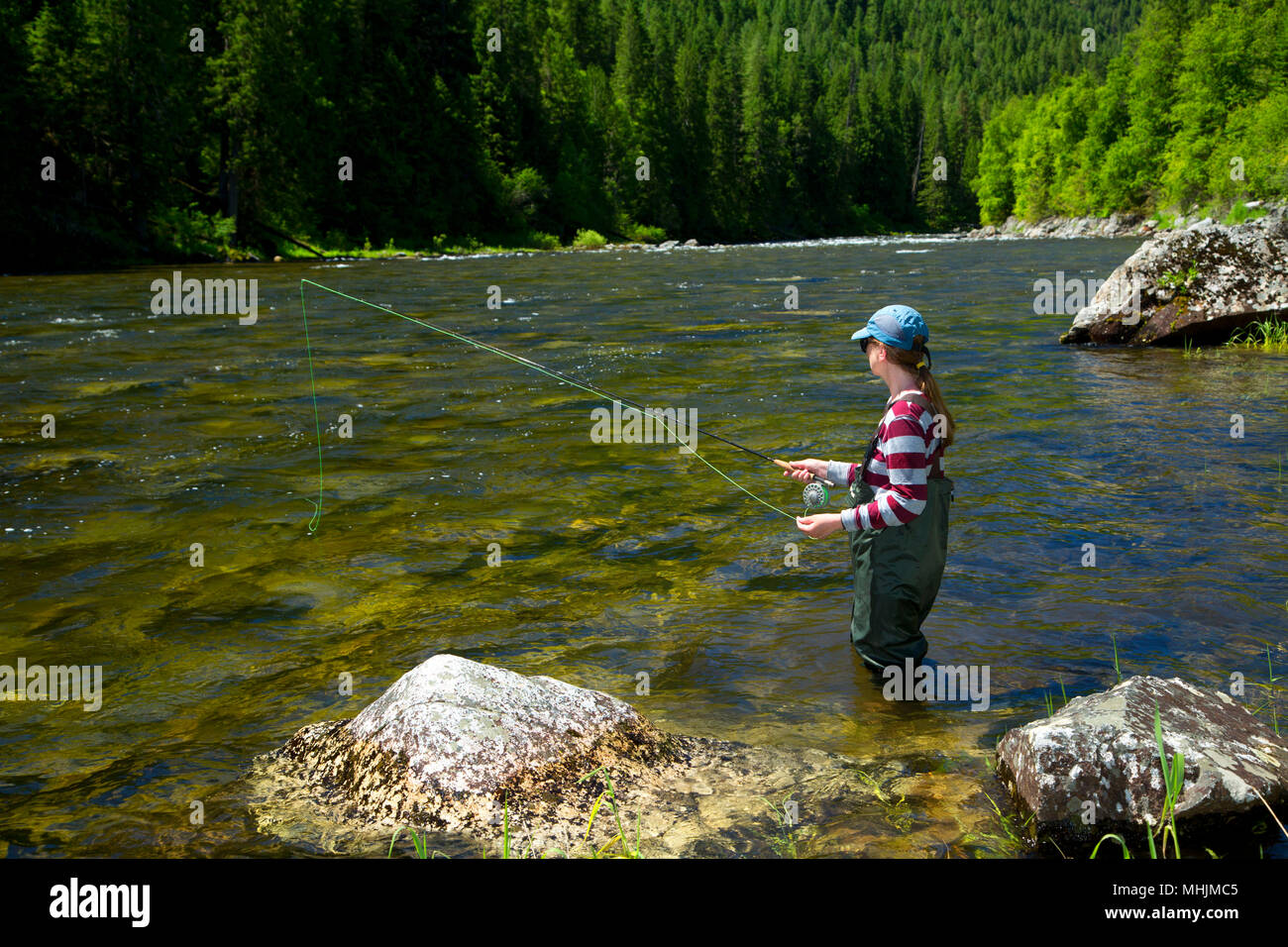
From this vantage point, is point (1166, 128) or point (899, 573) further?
point (1166, 128)

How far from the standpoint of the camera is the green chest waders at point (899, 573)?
16.1 ft

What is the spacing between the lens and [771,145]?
331ft

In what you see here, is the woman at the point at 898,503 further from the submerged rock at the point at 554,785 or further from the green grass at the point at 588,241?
the green grass at the point at 588,241

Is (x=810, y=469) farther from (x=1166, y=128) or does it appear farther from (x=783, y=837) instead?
(x=1166, y=128)

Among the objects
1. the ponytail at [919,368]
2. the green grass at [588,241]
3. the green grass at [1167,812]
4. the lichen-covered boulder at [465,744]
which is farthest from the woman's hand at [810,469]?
the green grass at [588,241]

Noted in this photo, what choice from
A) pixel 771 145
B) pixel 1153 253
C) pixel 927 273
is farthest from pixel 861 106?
pixel 1153 253

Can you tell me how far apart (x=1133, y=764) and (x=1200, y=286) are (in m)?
14.2

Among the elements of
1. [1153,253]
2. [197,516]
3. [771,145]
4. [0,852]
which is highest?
[771,145]

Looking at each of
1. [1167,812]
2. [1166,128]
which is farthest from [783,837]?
[1166,128]

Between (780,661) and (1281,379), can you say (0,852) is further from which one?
(1281,379)

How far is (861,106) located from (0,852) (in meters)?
132

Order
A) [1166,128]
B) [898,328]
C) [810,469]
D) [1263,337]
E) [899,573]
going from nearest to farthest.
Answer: [898,328], [899,573], [810,469], [1263,337], [1166,128]

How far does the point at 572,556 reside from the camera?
7.32 metres

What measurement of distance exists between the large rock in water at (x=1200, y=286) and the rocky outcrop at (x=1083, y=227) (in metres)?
55.2
